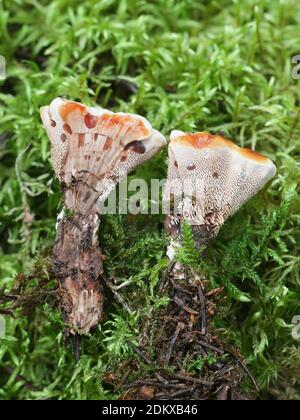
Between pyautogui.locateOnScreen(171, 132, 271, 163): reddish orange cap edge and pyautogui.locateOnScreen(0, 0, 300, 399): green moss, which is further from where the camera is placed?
pyautogui.locateOnScreen(0, 0, 300, 399): green moss

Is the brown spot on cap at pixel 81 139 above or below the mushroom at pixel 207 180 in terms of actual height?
above

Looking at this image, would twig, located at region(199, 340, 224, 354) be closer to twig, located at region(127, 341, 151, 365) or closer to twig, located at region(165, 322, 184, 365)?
twig, located at region(165, 322, 184, 365)

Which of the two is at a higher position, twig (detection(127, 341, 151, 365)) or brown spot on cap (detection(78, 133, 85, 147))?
brown spot on cap (detection(78, 133, 85, 147))

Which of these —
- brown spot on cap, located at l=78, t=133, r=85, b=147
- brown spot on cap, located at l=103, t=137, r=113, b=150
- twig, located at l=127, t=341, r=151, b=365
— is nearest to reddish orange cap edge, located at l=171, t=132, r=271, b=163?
brown spot on cap, located at l=103, t=137, r=113, b=150

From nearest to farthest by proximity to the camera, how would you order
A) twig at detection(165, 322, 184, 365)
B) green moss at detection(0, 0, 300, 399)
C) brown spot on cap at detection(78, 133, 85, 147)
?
twig at detection(165, 322, 184, 365)
brown spot on cap at detection(78, 133, 85, 147)
green moss at detection(0, 0, 300, 399)

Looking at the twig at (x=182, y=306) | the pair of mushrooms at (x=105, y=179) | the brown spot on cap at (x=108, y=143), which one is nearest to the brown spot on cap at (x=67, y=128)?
the pair of mushrooms at (x=105, y=179)

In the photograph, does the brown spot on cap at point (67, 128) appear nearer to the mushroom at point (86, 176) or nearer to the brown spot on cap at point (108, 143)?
the mushroom at point (86, 176)

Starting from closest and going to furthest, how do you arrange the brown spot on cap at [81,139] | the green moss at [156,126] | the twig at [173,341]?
1. the twig at [173,341]
2. the brown spot on cap at [81,139]
3. the green moss at [156,126]

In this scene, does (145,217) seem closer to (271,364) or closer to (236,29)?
(271,364)

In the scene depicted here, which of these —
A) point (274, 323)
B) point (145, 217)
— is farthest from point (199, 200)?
point (274, 323)
